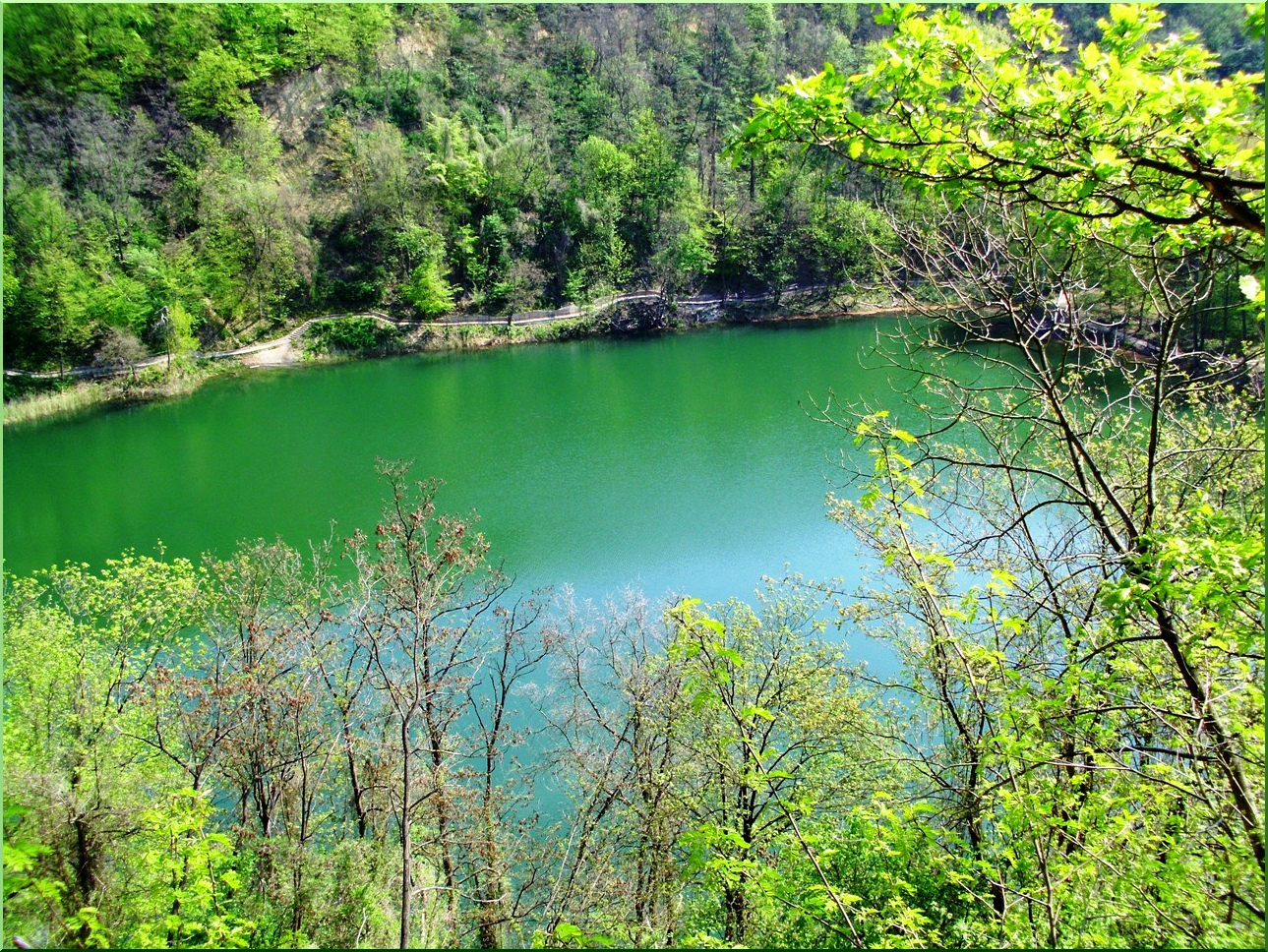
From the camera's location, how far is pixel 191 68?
38344 millimetres

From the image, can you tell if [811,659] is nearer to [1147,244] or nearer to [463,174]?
[1147,244]

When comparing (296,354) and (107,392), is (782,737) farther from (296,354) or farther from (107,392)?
(296,354)

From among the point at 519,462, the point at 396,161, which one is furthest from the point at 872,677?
the point at 396,161

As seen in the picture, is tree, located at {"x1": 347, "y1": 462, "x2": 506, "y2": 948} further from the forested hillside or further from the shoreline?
the forested hillside

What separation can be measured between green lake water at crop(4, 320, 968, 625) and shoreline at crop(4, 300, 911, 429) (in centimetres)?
118

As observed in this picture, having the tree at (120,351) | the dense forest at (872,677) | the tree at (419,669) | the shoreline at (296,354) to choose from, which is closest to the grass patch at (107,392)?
the shoreline at (296,354)

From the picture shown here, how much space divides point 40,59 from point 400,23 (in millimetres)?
17419

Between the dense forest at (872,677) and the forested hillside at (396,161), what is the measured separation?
20617 mm

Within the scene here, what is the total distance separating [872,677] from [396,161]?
117 ft

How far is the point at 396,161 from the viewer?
3659 centimetres

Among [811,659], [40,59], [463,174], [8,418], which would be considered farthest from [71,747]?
[40,59]

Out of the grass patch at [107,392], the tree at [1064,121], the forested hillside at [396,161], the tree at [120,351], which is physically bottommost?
the tree at [1064,121]

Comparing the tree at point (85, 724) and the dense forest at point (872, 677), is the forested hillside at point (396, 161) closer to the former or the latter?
the dense forest at point (872, 677)

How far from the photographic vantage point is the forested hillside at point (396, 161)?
32.6 meters
